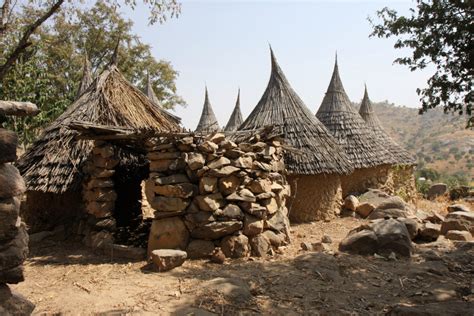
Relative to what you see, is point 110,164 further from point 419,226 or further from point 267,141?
point 419,226

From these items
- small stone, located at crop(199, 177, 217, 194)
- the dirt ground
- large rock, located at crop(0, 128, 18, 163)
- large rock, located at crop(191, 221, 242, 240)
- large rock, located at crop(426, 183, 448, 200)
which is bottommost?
the dirt ground

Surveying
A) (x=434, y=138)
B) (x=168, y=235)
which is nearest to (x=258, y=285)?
(x=168, y=235)

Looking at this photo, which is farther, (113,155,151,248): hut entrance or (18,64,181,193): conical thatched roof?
(113,155,151,248): hut entrance

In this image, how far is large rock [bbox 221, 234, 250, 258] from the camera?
19.0 feet

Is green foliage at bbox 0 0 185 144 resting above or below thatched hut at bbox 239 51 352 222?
above

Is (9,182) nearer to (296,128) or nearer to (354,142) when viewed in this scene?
(296,128)

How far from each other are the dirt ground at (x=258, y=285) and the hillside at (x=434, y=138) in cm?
2706

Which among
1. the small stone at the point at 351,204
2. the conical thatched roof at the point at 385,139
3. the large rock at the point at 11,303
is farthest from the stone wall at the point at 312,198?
the large rock at the point at 11,303

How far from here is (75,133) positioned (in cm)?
675

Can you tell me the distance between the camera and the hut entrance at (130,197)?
7320 mm

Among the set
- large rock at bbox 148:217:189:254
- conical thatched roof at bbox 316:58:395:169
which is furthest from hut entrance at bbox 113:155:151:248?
conical thatched roof at bbox 316:58:395:169

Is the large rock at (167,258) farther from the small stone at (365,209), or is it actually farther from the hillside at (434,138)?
the hillside at (434,138)

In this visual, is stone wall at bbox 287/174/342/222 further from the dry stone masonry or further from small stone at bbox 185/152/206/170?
the dry stone masonry

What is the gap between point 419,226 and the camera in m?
7.49
